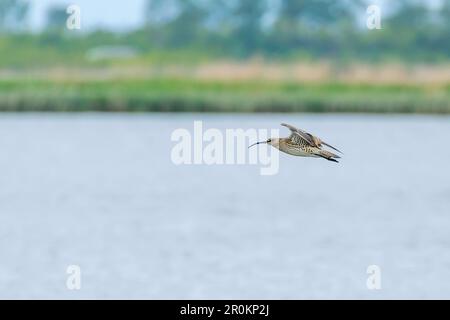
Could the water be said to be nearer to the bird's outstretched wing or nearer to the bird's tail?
the bird's outstretched wing

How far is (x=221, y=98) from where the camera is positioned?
37.9m

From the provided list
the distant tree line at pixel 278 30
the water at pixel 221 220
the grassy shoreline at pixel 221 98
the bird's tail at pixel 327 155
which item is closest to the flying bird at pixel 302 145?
the bird's tail at pixel 327 155

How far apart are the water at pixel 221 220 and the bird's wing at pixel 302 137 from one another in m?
6.27

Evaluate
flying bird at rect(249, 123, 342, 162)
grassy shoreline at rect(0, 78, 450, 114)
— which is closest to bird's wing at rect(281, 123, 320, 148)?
flying bird at rect(249, 123, 342, 162)

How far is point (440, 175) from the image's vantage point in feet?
88.6

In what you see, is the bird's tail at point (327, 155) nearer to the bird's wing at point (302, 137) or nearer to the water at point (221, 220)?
the bird's wing at point (302, 137)

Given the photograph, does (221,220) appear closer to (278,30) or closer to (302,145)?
(302,145)

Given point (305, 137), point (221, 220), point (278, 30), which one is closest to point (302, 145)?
point (305, 137)

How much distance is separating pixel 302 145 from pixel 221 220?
12.9m

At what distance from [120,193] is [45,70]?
2691 centimetres

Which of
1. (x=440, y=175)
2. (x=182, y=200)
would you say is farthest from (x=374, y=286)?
(x=440, y=175)

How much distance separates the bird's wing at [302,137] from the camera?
25.1ft

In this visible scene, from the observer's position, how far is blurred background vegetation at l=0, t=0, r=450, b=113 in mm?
38031

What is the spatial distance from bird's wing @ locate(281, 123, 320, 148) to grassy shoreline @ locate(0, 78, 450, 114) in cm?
2746
